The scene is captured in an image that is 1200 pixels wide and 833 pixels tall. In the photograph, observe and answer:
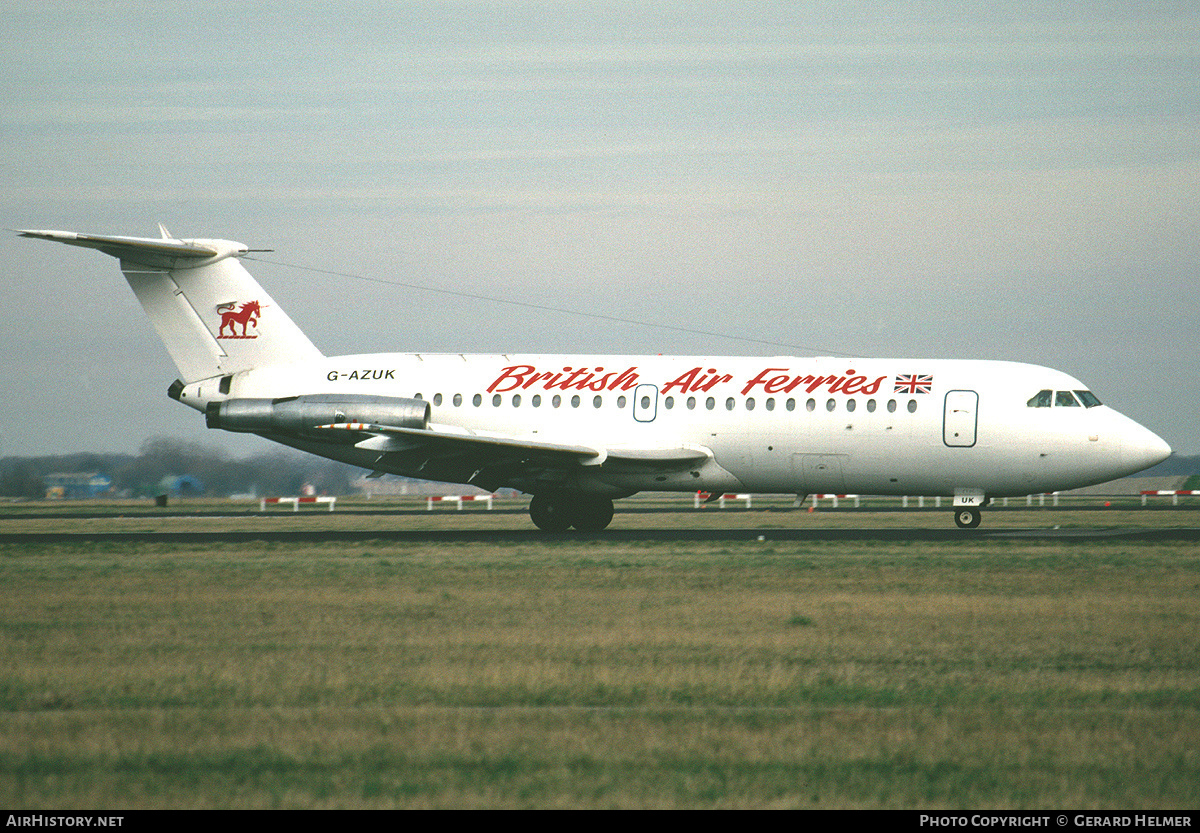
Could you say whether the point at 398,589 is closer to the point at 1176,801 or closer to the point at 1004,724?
the point at 1004,724

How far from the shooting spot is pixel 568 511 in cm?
3061

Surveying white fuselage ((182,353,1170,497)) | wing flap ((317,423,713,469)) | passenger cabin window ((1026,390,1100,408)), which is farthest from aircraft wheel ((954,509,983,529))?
wing flap ((317,423,713,469))

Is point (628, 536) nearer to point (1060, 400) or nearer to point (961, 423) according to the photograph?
point (961, 423)

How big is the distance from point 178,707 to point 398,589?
7.59 meters

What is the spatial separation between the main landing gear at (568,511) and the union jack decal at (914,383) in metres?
7.13

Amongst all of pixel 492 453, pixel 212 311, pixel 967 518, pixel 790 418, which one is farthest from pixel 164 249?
pixel 967 518

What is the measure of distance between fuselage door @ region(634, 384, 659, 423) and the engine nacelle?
4879mm

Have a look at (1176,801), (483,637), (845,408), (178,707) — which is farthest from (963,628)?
(845,408)

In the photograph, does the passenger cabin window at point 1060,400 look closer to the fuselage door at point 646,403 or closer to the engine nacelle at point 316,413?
the fuselage door at point 646,403

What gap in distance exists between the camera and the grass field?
781cm

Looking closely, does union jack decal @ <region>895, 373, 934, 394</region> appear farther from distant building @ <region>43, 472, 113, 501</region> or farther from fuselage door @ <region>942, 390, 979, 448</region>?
distant building @ <region>43, 472, 113, 501</region>

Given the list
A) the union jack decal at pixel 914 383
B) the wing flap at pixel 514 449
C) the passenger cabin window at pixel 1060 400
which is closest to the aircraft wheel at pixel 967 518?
the passenger cabin window at pixel 1060 400

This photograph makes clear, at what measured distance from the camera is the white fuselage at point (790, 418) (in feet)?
92.9

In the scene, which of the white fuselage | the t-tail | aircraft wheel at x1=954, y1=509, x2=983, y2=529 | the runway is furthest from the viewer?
the t-tail
